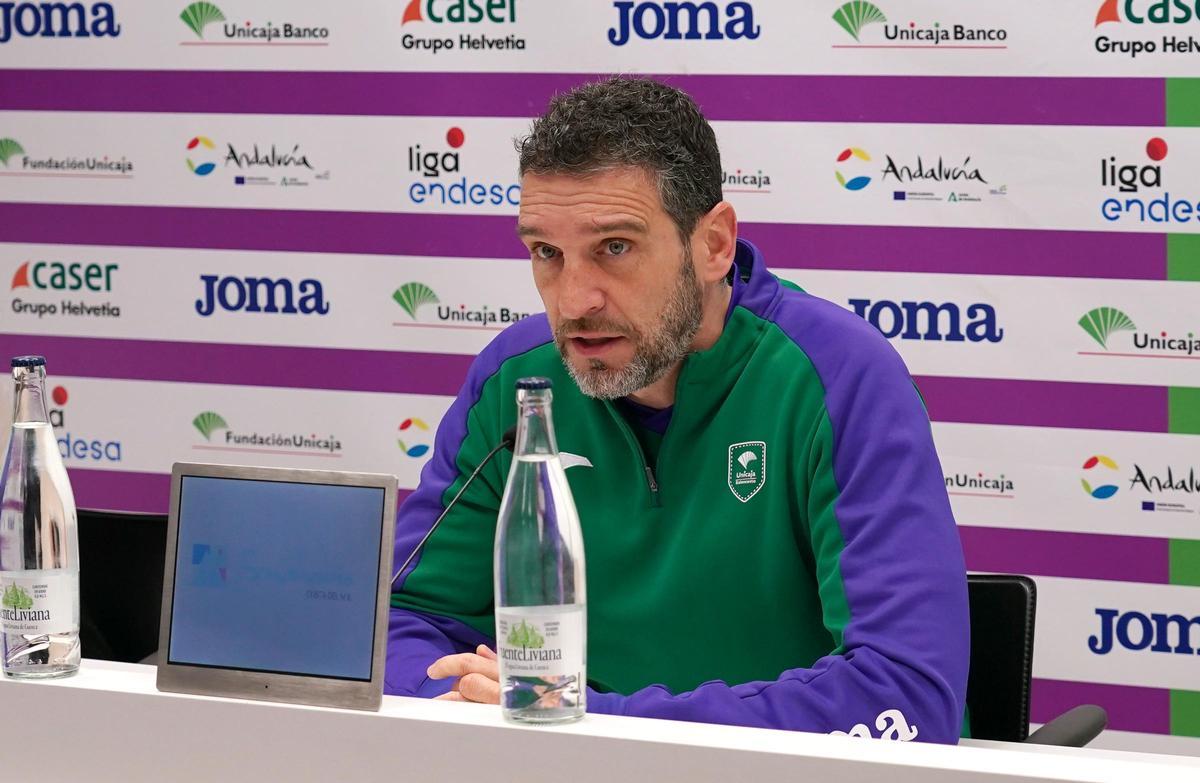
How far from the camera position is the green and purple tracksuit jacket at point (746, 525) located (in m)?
1.43

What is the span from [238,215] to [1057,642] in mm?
2096

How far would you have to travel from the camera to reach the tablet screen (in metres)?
1.04

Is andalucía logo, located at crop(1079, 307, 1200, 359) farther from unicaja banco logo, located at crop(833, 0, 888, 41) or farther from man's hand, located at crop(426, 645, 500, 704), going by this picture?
man's hand, located at crop(426, 645, 500, 704)

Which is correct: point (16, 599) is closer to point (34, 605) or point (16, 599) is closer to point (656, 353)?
point (34, 605)

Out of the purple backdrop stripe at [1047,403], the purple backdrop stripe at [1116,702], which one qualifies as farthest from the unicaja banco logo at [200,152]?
the purple backdrop stripe at [1116,702]

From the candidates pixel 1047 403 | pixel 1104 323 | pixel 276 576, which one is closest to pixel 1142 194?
pixel 1104 323

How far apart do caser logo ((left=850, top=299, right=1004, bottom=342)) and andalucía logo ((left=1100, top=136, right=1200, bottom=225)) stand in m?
0.31

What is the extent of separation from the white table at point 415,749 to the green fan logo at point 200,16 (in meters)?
2.48

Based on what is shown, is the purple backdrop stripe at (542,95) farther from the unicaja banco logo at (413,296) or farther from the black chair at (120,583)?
the black chair at (120,583)

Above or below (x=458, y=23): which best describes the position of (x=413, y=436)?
below

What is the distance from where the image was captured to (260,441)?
3.37 meters

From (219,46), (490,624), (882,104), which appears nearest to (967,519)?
(882,104)

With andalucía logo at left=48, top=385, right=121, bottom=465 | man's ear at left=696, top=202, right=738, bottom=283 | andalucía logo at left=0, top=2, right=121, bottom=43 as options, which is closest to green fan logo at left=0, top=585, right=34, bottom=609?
man's ear at left=696, top=202, right=738, bottom=283

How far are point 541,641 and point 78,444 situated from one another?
2.79m
